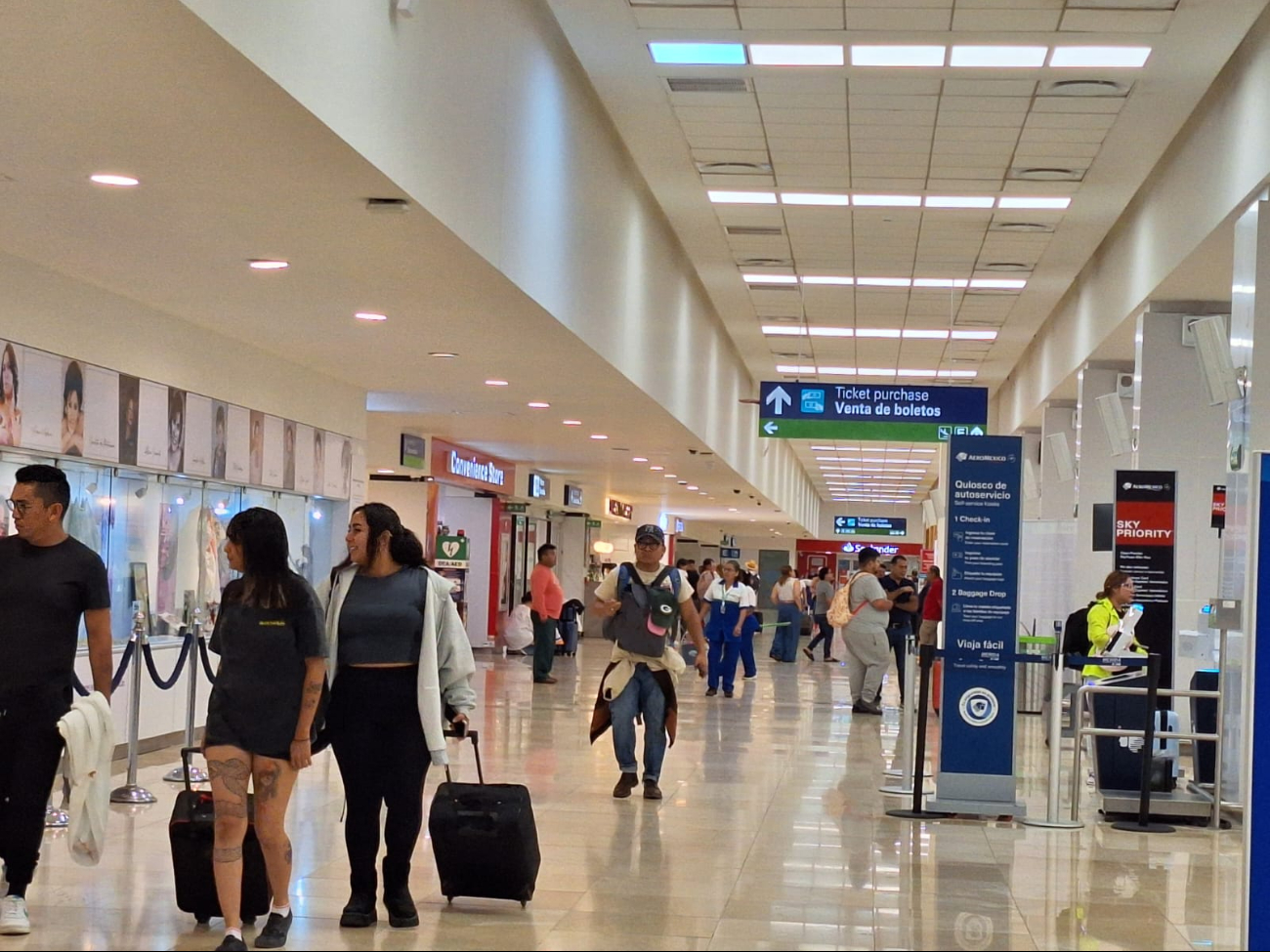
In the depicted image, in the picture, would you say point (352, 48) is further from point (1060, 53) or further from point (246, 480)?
point (246, 480)

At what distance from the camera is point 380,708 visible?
5.68 meters

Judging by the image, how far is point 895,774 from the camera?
1069 cm

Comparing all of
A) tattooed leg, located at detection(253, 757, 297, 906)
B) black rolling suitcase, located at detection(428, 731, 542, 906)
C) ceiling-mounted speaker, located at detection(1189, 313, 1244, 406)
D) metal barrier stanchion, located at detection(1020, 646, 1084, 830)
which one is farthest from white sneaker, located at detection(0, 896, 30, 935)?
ceiling-mounted speaker, located at detection(1189, 313, 1244, 406)

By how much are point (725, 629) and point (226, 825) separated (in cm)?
1353

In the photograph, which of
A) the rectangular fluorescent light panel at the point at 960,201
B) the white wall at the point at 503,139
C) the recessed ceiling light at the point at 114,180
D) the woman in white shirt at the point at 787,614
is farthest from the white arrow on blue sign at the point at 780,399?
the recessed ceiling light at the point at 114,180

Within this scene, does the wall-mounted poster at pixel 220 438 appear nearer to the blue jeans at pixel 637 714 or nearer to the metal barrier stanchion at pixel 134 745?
the metal barrier stanchion at pixel 134 745

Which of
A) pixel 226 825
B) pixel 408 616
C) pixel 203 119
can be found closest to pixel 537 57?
pixel 203 119

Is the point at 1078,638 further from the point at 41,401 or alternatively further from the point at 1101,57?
the point at 41,401

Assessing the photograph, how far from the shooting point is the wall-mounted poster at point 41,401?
29.9 ft

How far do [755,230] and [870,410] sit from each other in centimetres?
286

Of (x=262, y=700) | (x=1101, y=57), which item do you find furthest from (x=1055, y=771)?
(x=262, y=700)

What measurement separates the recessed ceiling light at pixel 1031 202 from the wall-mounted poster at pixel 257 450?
6.76m

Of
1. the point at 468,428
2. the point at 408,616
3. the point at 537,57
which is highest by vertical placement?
the point at 537,57

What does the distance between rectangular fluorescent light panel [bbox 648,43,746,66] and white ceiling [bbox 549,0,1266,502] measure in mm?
117
